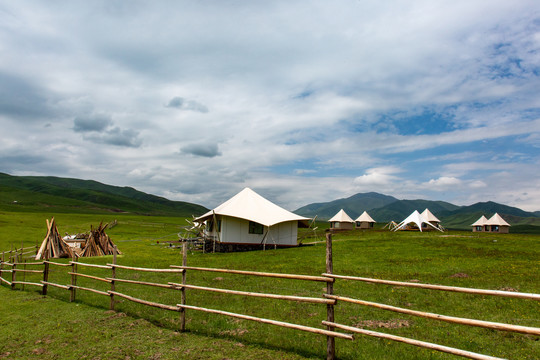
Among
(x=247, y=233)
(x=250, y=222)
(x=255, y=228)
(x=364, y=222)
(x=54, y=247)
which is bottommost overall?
(x=54, y=247)

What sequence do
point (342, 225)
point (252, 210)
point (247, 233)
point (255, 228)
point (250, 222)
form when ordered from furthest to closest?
point (342, 225) → point (252, 210) → point (255, 228) → point (250, 222) → point (247, 233)

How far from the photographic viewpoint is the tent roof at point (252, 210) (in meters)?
30.3

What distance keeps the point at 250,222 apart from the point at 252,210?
125cm

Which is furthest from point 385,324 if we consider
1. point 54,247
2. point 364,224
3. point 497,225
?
point 497,225

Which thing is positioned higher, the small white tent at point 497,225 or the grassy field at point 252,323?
the small white tent at point 497,225

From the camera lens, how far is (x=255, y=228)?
31172mm

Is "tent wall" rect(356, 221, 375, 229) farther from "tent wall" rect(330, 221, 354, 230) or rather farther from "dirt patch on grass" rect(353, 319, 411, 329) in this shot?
"dirt patch on grass" rect(353, 319, 411, 329)

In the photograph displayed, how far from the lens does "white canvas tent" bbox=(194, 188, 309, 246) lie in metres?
30.0

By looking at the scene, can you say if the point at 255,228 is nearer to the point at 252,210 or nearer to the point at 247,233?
the point at 247,233

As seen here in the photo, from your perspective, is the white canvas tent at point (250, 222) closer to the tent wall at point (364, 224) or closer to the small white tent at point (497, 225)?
the tent wall at point (364, 224)

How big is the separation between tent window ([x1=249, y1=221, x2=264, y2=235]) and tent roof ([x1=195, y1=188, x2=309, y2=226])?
0.82 metres

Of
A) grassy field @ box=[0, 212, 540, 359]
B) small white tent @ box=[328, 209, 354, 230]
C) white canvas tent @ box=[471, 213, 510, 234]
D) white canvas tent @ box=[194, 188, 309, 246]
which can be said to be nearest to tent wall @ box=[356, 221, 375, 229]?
small white tent @ box=[328, 209, 354, 230]

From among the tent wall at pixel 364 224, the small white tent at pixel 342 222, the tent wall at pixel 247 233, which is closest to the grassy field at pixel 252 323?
the tent wall at pixel 247 233

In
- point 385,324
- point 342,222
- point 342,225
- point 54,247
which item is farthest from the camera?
point 342,225
